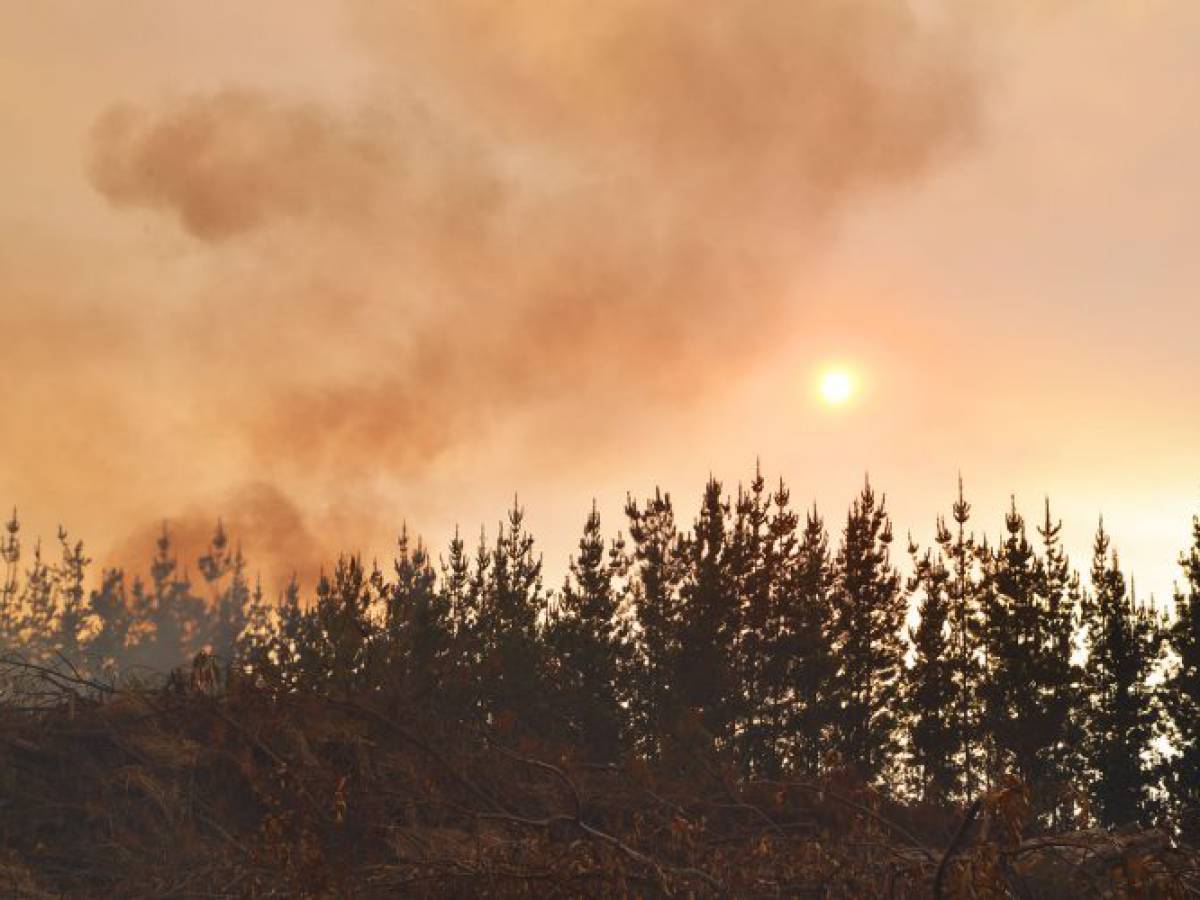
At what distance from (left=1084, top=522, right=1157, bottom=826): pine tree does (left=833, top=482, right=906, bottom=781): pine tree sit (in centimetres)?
477

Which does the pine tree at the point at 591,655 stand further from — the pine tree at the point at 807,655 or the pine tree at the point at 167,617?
the pine tree at the point at 167,617

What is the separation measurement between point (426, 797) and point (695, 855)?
10.3 feet

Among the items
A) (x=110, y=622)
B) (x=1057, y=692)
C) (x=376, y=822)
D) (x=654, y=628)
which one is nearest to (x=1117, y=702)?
(x=1057, y=692)

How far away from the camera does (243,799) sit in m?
13.5

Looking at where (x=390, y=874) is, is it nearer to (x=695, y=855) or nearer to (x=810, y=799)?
(x=695, y=855)

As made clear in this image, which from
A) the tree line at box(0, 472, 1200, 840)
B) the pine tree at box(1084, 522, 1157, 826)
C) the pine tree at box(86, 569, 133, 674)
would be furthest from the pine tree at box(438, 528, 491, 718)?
the pine tree at box(86, 569, 133, 674)

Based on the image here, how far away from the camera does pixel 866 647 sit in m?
31.6

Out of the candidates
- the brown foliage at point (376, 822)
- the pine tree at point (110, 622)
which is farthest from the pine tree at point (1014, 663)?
the pine tree at point (110, 622)

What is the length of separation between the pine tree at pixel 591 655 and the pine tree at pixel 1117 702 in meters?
12.2

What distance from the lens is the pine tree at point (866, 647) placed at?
31.0 m

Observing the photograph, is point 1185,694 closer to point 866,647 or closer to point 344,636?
point 866,647

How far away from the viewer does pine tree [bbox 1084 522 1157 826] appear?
2902 centimetres

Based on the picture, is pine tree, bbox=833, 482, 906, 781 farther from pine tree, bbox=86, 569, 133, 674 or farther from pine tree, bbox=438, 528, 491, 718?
pine tree, bbox=86, 569, 133, 674

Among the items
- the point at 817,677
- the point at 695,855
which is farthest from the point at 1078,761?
the point at 695,855
